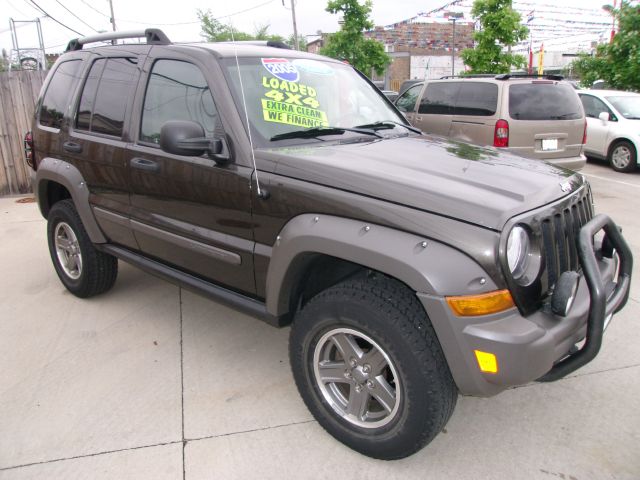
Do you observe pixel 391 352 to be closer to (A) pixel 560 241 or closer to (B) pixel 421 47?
(A) pixel 560 241

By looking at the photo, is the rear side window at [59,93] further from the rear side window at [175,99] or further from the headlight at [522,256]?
the headlight at [522,256]

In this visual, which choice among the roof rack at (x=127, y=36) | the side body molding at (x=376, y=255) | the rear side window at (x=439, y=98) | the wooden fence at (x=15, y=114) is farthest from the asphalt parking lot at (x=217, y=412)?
the wooden fence at (x=15, y=114)

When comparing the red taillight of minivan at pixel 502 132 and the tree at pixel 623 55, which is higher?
the tree at pixel 623 55

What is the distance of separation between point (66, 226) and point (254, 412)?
94.5 inches

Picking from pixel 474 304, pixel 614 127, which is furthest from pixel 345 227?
pixel 614 127

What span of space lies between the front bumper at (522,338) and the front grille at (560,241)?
0.33ft

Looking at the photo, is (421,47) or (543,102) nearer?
(543,102)

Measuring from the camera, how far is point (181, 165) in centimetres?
294

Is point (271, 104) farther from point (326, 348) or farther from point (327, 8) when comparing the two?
point (327, 8)

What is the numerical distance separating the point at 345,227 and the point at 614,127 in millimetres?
10250

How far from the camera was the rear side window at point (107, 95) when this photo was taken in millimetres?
3402

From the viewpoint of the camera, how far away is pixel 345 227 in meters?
2.23

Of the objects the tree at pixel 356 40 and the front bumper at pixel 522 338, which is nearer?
the front bumper at pixel 522 338

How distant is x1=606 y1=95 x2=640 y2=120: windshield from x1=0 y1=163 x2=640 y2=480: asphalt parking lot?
787 cm
